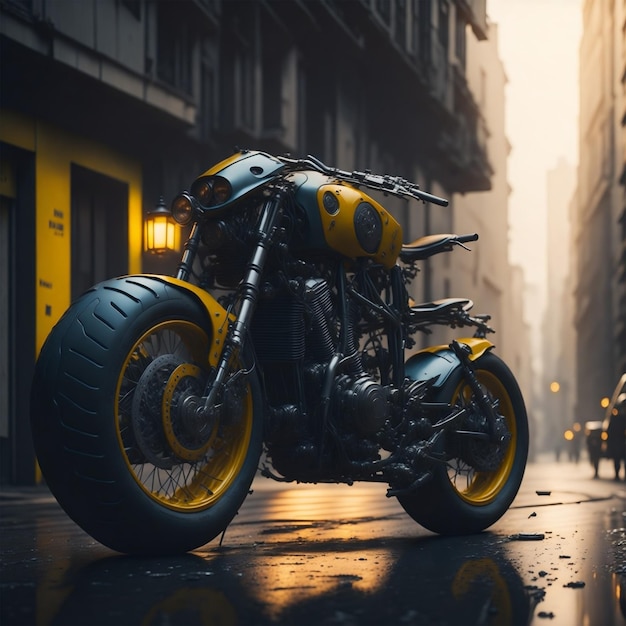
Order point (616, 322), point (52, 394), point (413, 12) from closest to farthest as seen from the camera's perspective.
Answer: point (52, 394), point (413, 12), point (616, 322)

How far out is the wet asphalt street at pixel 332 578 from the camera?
4141mm

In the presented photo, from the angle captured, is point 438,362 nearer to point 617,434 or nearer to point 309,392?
point 309,392

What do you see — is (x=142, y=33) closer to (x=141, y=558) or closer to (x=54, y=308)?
(x=54, y=308)

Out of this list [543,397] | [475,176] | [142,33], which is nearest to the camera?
[142,33]

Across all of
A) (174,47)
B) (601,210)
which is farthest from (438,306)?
(601,210)

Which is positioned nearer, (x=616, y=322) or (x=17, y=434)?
(x=17, y=434)

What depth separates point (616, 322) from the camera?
73.4 metres

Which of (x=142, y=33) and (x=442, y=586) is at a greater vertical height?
(x=142, y=33)

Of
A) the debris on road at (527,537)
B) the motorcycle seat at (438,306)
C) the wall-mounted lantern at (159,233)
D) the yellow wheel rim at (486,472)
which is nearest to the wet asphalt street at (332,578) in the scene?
the debris on road at (527,537)

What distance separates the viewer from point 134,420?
5395 mm

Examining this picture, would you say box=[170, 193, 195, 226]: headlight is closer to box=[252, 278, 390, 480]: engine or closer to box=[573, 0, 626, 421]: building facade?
box=[252, 278, 390, 480]: engine

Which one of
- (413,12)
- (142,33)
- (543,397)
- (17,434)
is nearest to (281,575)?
(17,434)

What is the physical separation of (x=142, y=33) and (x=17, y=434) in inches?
197

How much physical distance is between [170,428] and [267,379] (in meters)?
1.00
